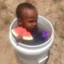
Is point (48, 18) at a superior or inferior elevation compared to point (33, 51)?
inferior

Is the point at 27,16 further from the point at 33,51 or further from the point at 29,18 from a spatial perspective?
the point at 33,51

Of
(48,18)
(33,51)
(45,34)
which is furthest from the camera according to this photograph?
(48,18)

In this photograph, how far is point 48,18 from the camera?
232cm

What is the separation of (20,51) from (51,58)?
0.51 meters

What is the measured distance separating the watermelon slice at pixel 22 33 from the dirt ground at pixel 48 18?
464 mm

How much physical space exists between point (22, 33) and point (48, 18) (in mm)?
730

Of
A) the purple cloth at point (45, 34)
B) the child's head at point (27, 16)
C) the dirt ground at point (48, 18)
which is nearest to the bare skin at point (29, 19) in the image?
the child's head at point (27, 16)

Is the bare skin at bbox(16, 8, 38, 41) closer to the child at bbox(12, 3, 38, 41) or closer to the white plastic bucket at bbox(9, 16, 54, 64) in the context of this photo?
the child at bbox(12, 3, 38, 41)

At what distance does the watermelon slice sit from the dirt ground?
464mm

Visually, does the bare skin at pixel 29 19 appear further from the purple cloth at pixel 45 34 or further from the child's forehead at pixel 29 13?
the purple cloth at pixel 45 34

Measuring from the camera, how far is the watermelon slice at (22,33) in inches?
63.6

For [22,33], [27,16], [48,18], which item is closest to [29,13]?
[27,16]

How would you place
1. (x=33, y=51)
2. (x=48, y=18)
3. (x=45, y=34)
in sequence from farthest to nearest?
(x=48, y=18)
(x=45, y=34)
(x=33, y=51)

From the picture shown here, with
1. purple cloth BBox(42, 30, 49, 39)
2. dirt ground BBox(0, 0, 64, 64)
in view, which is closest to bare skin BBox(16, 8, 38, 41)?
purple cloth BBox(42, 30, 49, 39)
